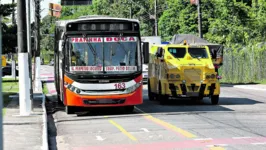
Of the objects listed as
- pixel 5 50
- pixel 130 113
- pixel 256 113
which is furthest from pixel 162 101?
pixel 5 50

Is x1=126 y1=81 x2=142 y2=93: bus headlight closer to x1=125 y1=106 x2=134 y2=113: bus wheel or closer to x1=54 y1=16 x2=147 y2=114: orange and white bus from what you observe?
x1=54 y1=16 x2=147 y2=114: orange and white bus

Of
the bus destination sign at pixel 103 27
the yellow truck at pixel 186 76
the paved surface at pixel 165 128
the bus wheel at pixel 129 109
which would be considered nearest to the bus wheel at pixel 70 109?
the paved surface at pixel 165 128

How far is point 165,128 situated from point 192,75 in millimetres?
7098

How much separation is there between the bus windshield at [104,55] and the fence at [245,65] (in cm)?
2140

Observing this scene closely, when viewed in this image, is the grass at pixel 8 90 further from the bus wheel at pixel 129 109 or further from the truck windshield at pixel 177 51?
the truck windshield at pixel 177 51

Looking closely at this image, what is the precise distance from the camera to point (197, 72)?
21.6 metres

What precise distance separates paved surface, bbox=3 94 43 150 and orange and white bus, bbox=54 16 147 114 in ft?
5.19

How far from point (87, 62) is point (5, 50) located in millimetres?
20573

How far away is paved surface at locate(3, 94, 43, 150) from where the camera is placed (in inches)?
468

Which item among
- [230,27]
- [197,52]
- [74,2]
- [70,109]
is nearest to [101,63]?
[70,109]

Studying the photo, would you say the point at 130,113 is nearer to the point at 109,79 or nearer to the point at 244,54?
the point at 109,79

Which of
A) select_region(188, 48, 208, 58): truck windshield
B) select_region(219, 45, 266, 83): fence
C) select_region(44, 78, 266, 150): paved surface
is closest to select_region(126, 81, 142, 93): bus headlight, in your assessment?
select_region(44, 78, 266, 150): paved surface

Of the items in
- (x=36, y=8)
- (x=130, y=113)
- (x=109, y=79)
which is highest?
→ (x=36, y=8)

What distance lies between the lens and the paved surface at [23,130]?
11.9 m
